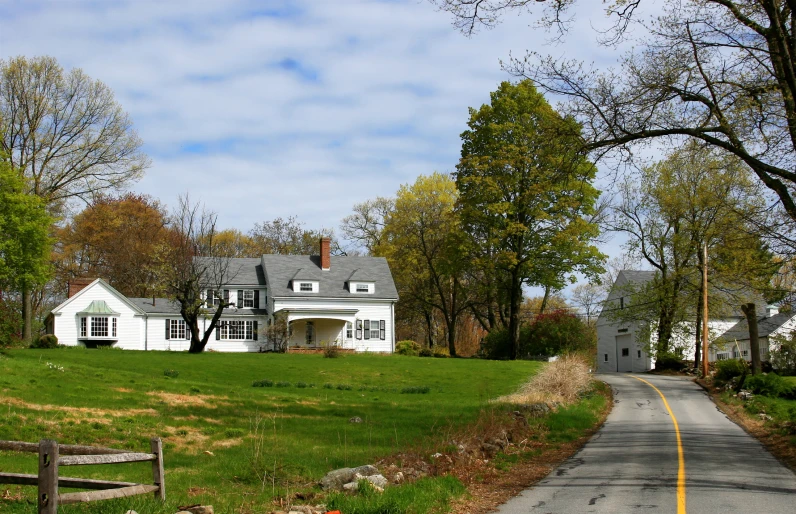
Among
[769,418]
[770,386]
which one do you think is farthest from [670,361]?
[769,418]

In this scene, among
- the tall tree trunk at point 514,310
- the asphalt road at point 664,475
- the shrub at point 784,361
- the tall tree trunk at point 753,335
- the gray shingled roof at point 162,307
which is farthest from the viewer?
the gray shingled roof at point 162,307

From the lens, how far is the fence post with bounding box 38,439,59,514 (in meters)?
6.75

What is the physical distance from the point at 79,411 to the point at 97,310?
31.5 m

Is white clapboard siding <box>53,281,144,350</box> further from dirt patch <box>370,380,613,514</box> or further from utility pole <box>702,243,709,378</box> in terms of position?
dirt patch <box>370,380,613,514</box>

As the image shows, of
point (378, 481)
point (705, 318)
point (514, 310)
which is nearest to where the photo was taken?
point (378, 481)

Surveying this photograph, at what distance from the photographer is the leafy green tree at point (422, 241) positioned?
57000 mm

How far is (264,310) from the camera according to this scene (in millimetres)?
52094

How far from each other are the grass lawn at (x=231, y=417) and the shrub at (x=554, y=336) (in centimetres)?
1269

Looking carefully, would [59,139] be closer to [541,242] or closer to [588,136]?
[541,242]

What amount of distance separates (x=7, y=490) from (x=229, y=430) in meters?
6.79

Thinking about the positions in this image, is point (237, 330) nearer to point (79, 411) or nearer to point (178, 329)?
point (178, 329)

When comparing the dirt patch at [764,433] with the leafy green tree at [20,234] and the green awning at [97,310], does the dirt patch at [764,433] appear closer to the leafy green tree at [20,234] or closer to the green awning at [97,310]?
the leafy green tree at [20,234]

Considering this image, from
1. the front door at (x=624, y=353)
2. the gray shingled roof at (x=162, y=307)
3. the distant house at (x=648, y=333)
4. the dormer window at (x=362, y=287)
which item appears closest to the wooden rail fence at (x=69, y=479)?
the distant house at (x=648, y=333)

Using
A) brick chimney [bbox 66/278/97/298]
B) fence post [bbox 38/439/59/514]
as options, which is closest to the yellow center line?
fence post [bbox 38/439/59/514]
